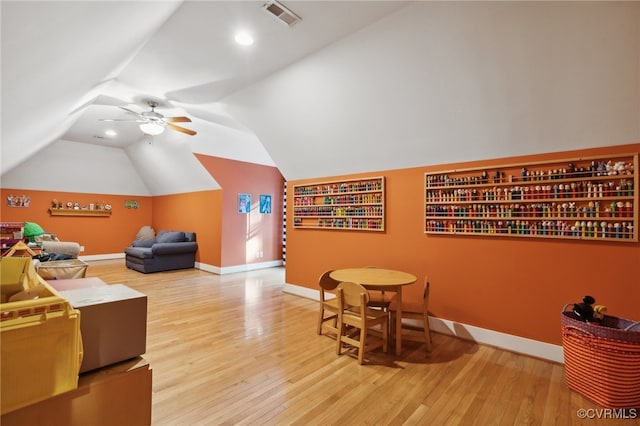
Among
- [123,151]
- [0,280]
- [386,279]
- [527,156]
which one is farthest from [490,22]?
[123,151]

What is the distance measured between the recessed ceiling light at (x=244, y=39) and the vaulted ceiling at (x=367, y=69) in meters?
0.06

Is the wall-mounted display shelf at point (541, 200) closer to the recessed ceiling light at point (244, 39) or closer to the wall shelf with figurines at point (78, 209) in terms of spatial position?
the recessed ceiling light at point (244, 39)

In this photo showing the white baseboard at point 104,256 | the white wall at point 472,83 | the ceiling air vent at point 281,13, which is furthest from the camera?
the white baseboard at point 104,256

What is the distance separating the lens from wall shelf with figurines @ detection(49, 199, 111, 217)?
762cm

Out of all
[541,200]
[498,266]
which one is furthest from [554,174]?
[498,266]

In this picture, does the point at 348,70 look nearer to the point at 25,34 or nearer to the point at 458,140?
the point at 458,140

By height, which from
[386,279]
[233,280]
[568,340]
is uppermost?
[386,279]

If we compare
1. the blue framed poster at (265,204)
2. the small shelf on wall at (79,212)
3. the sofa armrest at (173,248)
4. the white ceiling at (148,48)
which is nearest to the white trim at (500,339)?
the white ceiling at (148,48)

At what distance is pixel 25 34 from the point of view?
4.41ft

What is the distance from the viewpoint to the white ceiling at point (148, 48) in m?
1.49

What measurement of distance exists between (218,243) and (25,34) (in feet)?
18.1

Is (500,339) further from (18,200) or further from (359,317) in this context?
(18,200)

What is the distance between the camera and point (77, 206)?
26.0 ft

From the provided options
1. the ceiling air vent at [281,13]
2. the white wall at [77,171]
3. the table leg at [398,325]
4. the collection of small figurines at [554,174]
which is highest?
the ceiling air vent at [281,13]
